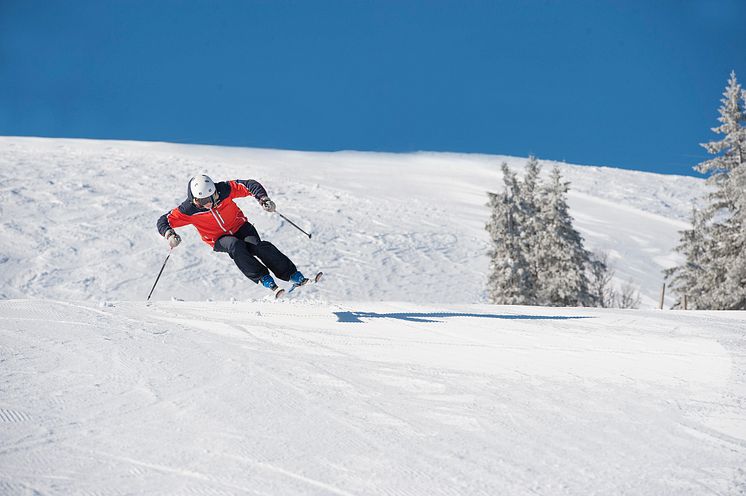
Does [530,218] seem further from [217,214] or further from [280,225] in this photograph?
[217,214]

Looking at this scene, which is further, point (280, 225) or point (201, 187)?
point (280, 225)

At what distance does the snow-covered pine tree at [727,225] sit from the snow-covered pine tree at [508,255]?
7139 mm

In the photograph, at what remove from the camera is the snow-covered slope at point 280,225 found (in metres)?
28.8

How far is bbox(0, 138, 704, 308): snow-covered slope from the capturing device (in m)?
28.8

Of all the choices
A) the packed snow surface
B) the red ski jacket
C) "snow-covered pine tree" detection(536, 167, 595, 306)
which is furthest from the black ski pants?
"snow-covered pine tree" detection(536, 167, 595, 306)

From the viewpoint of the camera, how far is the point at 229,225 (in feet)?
30.0

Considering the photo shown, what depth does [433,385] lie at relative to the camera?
15.2 ft

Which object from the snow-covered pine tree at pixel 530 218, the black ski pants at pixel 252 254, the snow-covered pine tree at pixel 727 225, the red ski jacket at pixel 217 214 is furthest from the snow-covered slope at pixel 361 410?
the snow-covered pine tree at pixel 530 218

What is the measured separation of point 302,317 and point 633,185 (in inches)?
2726

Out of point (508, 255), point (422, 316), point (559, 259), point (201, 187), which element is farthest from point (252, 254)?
point (559, 259)

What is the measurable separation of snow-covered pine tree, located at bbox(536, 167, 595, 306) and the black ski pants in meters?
19.7

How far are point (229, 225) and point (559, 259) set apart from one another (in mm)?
21072

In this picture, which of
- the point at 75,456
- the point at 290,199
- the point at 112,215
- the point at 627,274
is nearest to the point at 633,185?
the point at 627,274

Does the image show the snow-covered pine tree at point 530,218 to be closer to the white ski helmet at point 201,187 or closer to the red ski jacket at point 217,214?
the red ski jacket at point 217,214
